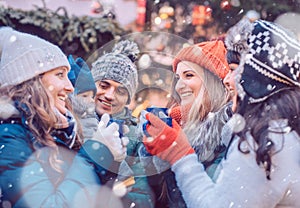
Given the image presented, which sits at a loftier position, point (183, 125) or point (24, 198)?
point (183, 125)

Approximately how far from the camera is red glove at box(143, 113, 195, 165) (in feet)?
6.77

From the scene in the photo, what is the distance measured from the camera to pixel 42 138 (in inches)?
79.7

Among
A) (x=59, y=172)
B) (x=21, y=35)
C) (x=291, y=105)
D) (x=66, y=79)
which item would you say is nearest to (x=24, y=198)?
(x=59, y=172)

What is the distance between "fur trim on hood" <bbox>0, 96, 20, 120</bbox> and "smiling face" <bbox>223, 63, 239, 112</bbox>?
870 mm

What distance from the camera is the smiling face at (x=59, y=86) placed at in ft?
6.75

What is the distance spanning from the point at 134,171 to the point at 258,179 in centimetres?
51

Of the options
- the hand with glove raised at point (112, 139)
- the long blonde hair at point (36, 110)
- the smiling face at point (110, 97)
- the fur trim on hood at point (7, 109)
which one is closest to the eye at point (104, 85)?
the smiling face at point (110, 97)

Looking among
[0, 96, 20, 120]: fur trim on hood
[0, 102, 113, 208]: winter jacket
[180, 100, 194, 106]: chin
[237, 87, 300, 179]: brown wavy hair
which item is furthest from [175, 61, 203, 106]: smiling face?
[0, 96, 20, 120]: fur trim on hood

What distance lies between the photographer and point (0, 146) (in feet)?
6.64

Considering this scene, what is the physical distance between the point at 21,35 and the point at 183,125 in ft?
2.53

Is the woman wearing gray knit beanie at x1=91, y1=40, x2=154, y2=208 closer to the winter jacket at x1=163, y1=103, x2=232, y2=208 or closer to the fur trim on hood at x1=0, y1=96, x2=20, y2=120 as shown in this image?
the winter jacket at x1=163, y1=103, x2=232, y2=208

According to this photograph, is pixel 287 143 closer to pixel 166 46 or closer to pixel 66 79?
pixel 166 46

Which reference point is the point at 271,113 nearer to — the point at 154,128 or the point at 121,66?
the point at 154,128

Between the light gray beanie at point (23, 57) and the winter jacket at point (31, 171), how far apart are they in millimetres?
120
